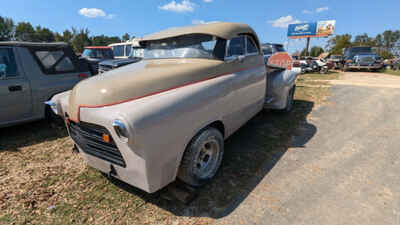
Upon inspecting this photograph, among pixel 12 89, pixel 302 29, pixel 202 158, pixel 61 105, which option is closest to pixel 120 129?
pixel 202 158

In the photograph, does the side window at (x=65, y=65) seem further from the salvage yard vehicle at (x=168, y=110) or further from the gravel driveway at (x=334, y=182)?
the gravel driveway at (x=334, y=182)

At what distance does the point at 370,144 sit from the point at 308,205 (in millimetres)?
2385

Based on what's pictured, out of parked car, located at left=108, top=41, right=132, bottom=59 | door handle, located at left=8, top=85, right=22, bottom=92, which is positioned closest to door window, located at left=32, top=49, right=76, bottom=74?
door handle, located at left=8, top=85, right=22, bottom=92

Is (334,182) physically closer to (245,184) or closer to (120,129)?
(245,184)

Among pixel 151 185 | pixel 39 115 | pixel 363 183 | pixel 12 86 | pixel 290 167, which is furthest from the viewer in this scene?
pixel 39 115

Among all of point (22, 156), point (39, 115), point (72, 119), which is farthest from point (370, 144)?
point (39, 115)

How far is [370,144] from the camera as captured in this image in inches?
147

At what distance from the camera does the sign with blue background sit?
29078 millimetres

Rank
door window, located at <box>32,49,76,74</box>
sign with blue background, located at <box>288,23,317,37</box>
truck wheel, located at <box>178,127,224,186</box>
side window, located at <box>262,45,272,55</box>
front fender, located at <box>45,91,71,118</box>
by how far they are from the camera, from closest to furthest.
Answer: truck wheel, located at <box>178,127,224,186</box>
front fender, located at <box>45,91,71,118</box>
door window, located at <box>32,49,76,74</box>
side window, located at <box>262,45,272,55</box>
sign with blue background, located at <box>288,23,317,37</box>

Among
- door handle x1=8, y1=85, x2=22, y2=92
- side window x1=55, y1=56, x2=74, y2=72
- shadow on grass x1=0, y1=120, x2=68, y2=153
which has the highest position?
side window x1=55, y1=56, x2=74, y2=72

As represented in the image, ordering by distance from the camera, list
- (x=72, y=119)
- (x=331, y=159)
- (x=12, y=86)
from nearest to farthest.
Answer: (x=72, y=119)
(x=331, y=159)
(x=12, y=86)

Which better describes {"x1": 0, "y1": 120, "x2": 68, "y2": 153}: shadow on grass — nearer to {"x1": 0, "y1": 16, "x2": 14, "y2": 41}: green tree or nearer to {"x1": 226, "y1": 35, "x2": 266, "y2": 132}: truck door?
{"x1": 226, "y1": 35, "x2": 266, "y2": 132}: truck door

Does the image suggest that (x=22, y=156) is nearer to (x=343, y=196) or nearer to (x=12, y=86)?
(x=12, y=86)

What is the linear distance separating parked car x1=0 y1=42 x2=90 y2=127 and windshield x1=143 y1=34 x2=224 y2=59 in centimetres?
238
